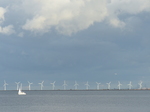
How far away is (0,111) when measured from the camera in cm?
11044

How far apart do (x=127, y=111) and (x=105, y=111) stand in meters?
7.07

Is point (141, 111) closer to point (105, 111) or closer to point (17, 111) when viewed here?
point (105, 111)

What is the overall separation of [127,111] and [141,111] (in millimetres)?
4421

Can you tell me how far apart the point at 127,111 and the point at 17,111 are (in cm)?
3598

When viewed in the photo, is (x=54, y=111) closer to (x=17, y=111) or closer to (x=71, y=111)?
(x=71, y=111)

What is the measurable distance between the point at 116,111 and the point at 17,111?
106 ft

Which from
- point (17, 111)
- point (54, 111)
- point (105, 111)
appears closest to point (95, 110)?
point (105, 111)

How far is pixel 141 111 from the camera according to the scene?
10700cm

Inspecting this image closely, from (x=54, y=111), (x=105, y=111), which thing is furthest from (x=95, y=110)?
(x=54, y=111)

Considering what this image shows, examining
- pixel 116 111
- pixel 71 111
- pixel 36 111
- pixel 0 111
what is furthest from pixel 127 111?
pixel 0 111

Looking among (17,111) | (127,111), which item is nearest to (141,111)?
(127,111)

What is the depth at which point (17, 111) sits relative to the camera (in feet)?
363

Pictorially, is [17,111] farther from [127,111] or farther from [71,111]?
[127,111]

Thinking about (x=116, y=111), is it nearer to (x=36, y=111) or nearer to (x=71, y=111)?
(x=71, y=111)
